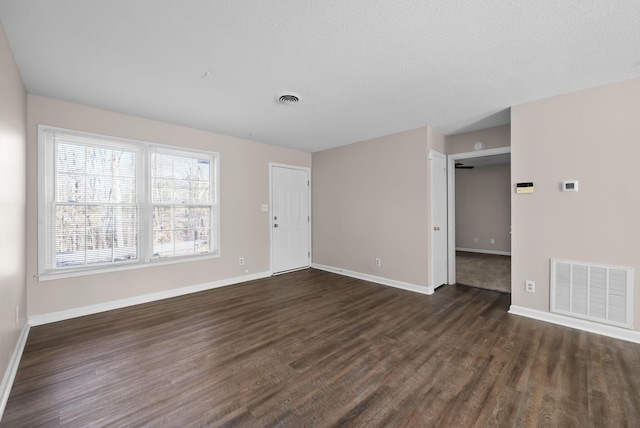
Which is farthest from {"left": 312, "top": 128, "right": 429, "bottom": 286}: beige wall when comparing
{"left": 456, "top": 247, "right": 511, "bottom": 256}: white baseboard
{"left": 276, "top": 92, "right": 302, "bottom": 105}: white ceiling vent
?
{"left": 456, "top": 247, "right": 511, "bottom": 256}: white baseboard

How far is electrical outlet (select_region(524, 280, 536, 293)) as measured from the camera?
122 inches

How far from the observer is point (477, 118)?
361cm

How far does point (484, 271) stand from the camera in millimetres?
5289

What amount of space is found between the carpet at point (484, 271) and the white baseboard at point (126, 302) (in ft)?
12.7

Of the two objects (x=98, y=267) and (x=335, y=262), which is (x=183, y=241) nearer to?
(x=98, y=267)

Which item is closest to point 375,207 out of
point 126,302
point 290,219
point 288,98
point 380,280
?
point 380,280

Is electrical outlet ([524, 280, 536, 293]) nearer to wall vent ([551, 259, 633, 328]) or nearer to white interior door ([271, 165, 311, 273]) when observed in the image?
wall vent ([551, 259, 633, 328])

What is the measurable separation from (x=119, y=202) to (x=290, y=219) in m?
2.79

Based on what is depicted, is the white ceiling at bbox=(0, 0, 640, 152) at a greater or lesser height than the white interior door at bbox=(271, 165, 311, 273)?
greater

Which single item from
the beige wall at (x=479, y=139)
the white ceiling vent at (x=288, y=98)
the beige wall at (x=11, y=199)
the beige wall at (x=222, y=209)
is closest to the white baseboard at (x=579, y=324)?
the beige wall at (x=479, y=139)

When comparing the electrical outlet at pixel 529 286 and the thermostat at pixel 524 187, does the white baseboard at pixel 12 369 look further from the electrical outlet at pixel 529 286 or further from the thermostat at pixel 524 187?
the thermostat at pixel 524 187

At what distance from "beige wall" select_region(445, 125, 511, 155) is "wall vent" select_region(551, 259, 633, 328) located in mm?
1812

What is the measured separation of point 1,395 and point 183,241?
2.46 meters

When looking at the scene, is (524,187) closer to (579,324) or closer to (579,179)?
(579,179)
